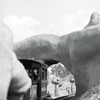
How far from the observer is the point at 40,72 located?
19.1 feet

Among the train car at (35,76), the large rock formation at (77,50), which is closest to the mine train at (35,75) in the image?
the train car at (35,76)

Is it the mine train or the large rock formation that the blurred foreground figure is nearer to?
the mine train

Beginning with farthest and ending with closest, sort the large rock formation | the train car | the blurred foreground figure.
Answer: the large rock formation → the train car → the blurred foreground figure

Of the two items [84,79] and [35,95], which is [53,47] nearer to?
[84,79]

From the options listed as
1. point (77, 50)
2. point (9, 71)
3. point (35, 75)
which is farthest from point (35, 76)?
point (9, 71)

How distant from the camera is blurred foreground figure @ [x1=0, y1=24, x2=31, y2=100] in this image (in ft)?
3.17

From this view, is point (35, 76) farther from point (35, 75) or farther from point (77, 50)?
point (77, 50)

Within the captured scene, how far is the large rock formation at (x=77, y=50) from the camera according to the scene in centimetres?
977

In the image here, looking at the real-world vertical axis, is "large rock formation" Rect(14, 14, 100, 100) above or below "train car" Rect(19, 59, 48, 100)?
above

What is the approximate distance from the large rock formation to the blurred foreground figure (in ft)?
28.0

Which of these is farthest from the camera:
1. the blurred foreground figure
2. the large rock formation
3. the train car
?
the large rock formation

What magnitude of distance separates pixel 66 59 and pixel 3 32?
9696 mm

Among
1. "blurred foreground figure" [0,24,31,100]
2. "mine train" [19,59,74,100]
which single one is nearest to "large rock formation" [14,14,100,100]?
"mine train" [19,59,74,100]

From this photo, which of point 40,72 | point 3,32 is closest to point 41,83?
point 40,72
